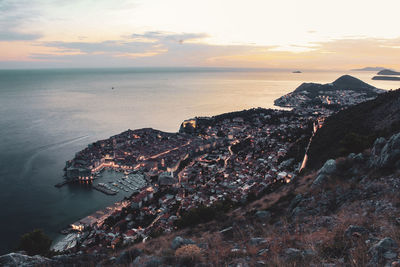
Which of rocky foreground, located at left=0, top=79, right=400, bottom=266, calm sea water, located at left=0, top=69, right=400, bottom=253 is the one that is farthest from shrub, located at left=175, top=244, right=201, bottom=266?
calm sea water, located at left=0, top=69, right=400, bottom=253

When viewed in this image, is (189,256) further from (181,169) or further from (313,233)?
(181,169)

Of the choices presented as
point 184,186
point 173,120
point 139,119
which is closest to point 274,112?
point 173,120

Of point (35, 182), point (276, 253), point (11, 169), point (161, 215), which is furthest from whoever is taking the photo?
point (11, 169)

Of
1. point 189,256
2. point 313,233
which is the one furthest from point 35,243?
point 313,233

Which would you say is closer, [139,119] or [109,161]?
[109,161]

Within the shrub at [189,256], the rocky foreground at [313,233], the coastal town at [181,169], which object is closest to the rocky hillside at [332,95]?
the coastal town at [181,169]

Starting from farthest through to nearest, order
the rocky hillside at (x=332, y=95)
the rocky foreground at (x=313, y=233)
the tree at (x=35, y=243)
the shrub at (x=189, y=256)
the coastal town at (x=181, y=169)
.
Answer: the rocky hillside at (x=332, y=95) < the coastal town at (x=181, y=169) < the tree at (x=35, y=243) < the shrub at (x=189, y=256) < the rocky foreground at (x=313, y=233)

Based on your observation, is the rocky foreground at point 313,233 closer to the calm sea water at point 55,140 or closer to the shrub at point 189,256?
the shrub at point 189,256

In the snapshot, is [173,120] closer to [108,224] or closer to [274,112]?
[274,112]

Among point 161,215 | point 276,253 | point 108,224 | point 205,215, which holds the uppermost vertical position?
point 276,253
